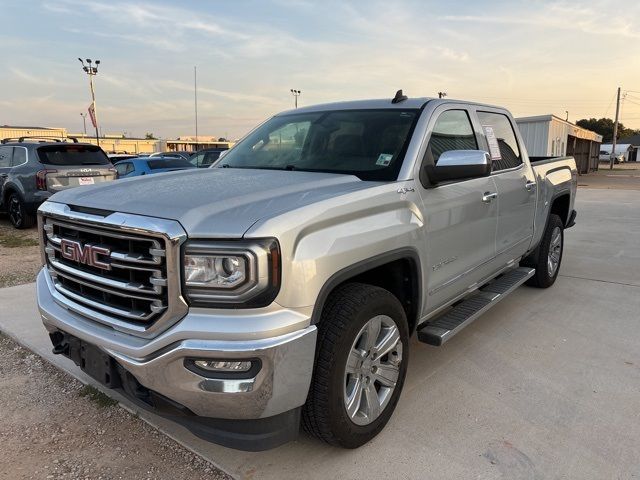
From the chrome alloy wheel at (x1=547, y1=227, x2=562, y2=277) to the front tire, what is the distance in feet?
10.8

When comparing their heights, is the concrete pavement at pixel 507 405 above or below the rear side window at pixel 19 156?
below

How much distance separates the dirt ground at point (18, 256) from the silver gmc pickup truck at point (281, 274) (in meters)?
3.82

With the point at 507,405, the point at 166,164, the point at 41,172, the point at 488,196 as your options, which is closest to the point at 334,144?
the point at 488,196

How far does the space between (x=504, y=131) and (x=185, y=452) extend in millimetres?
3700

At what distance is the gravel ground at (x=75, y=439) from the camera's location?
252 cm

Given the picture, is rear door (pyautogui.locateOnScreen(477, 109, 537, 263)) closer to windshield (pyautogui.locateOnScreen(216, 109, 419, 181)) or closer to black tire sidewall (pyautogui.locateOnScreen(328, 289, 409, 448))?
windshield (pyautogui.locateOnScreen(216, 109, 419, 181))

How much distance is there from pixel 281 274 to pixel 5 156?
34.6 feet

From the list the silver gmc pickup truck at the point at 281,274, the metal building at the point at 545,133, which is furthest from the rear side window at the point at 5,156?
the metal building at the point at 545,133

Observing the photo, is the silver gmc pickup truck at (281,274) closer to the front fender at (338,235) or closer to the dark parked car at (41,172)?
the front fender at (338,235)

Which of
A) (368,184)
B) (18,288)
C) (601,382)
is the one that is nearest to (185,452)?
(368,184)

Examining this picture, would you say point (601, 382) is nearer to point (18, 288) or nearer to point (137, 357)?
point (137, 357)

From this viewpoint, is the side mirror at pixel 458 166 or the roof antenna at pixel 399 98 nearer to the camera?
the side mirror at pixel 458 166

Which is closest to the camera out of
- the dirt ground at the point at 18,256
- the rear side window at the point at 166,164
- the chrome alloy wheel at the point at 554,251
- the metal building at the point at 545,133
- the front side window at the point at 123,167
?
the chrome alloy wheel at the point at 554,251

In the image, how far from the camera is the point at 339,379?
2.36 metres
